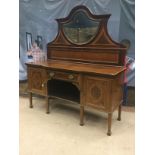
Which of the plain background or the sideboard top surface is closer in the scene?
the plain background

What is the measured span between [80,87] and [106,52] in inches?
22.4

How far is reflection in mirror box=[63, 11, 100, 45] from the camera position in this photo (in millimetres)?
2621

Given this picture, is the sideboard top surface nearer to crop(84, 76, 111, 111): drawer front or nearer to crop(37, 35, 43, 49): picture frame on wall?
crop(84, 76, 111, 111): drawer front

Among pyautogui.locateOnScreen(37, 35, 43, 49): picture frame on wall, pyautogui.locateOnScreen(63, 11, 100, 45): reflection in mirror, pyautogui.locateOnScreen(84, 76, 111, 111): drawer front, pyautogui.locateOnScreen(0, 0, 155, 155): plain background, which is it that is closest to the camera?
pyautogui.locateOnScreen(0, 0, 155, 155): plain background

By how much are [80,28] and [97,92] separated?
992 mm

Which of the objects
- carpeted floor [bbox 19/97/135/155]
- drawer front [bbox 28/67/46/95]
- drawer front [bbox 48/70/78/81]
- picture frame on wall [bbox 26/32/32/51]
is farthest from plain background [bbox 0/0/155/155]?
picture frame on wall [bbox 26/32/32/51]

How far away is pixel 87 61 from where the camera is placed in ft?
8.80

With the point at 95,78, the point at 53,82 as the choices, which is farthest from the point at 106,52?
the point at 53,82

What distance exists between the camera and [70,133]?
2.24 m

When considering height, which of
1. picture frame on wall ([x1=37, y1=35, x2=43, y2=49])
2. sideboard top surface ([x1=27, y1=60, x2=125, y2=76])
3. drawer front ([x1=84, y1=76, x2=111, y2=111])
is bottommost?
drawer front ([x1=84, y1=76, x2=111, y2=111])

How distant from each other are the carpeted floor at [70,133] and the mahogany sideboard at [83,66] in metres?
0.14

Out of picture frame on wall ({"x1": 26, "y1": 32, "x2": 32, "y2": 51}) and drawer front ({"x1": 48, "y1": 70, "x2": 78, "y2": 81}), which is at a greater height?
picture frame on wall ({"x1": 26, "y1": 32, "x2": 32, "y2": 51})
